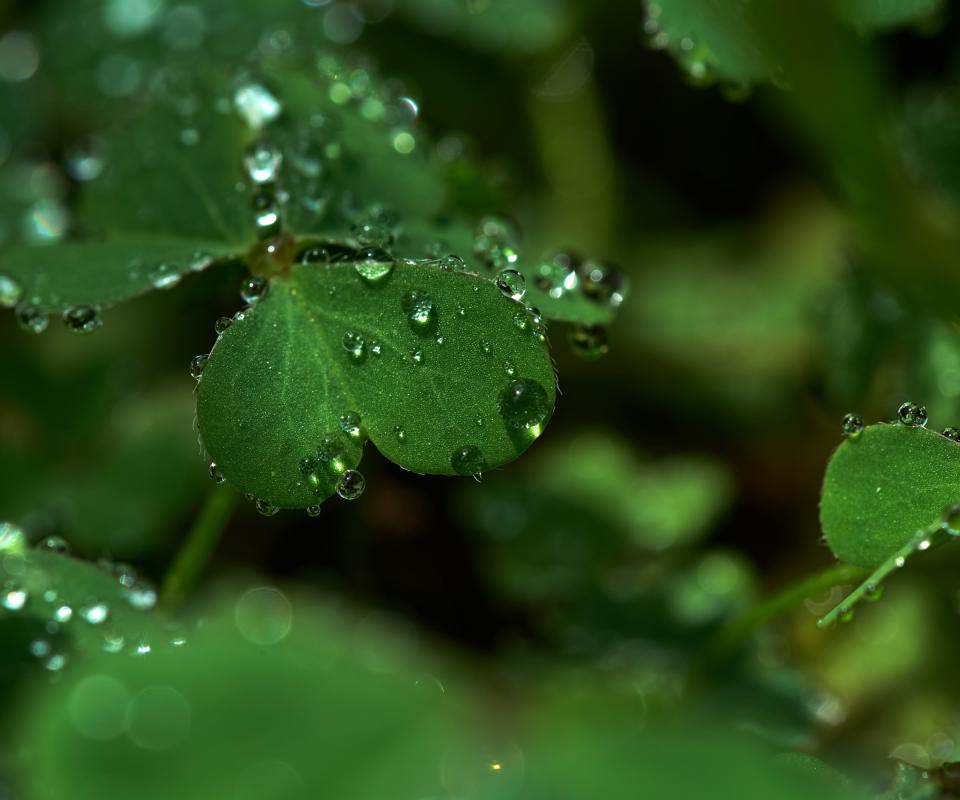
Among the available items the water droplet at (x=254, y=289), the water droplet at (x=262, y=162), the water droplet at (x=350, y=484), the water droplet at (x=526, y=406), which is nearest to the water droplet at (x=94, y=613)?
the water droplet at (x=350, y=484)

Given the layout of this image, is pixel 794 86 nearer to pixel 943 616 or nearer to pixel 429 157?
pixel 429 157

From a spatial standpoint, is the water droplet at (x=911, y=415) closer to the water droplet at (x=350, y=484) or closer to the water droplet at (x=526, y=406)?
the water droplet at (x=526, y=406)

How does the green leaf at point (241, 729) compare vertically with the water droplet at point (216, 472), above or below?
above

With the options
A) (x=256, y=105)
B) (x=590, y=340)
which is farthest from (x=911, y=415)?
(x=256, y=105)

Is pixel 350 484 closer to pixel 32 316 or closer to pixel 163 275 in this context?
pixel 163 275

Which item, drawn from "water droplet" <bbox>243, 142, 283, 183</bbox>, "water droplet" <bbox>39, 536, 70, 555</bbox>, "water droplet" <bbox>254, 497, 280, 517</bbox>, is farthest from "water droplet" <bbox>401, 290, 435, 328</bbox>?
"water droplet" <bbox>39, 536, 70, 555</bbox>

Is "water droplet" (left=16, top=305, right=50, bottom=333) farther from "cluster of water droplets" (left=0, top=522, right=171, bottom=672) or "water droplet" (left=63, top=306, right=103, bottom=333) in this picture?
"cluster of water droplets" (left=0, top=522, right=171, bottom=672)
